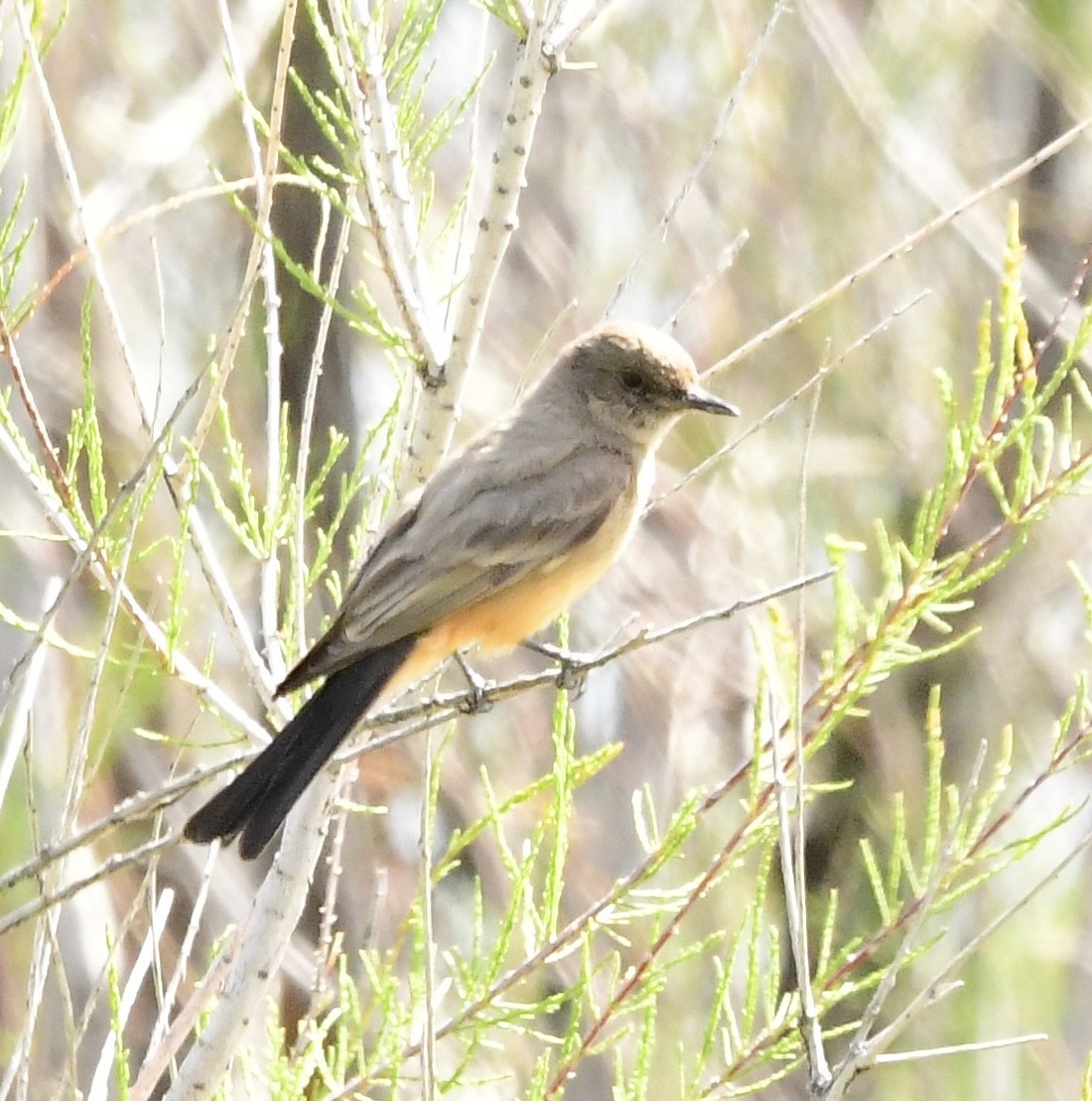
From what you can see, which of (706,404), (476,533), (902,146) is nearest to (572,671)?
(476,533)

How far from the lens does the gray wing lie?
333 centimetres

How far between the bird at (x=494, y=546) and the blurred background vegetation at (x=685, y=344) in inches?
63.3

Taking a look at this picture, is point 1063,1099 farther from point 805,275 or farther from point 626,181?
point 626,181

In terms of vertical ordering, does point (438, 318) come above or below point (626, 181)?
below

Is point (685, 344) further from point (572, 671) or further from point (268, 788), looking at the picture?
point (268, 788)

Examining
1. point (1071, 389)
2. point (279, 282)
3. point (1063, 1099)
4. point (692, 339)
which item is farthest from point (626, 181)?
point (1063, 1099)

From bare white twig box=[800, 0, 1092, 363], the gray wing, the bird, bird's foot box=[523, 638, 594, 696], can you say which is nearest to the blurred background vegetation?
bare white twig box=[800, 0, 1092, 363]

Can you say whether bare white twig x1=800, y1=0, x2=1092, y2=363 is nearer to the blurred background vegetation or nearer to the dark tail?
the blurred background vegetation

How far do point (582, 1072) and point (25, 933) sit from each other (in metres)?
1.86

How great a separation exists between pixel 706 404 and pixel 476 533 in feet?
2.15

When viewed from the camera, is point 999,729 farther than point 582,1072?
Yes

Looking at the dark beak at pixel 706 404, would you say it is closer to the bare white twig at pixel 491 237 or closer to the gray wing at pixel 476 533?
the gray wing at pixel 476 533

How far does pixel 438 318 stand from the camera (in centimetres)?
305

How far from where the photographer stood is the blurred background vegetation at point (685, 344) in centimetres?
565
